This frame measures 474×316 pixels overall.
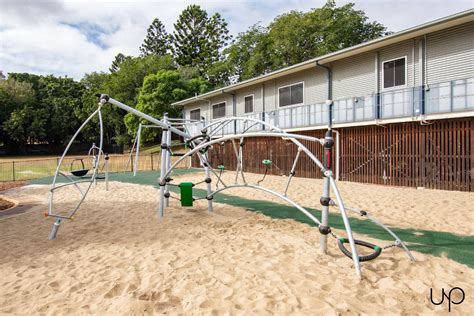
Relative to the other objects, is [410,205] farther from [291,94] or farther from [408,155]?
[291,94]

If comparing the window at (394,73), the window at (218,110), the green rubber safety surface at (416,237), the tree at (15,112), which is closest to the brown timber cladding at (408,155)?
the window at (394,73)

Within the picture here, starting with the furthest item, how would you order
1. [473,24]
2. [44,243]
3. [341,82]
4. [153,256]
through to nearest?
[341,82], [473,24], [44,243], [153,256]

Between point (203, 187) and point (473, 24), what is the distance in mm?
11240

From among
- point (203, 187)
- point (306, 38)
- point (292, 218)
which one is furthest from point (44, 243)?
point (306, 38)

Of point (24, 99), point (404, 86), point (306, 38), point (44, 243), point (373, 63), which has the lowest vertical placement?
point (44, 243)

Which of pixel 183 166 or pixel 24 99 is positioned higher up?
pixel 24 99

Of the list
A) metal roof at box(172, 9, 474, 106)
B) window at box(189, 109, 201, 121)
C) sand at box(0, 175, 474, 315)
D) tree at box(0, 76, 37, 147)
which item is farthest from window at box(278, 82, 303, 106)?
tree at box(0, 76, 37, 147)

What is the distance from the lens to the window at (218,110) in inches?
922

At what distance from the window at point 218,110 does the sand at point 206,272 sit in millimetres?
Answer: 17683

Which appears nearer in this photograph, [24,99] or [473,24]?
[473,24]

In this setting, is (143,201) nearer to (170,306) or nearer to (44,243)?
(44,243)

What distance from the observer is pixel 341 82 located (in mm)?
15305

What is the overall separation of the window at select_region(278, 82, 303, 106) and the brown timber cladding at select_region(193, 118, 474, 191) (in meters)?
2.53

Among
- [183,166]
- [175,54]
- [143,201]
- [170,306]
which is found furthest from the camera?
[175,54]
